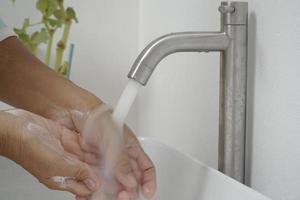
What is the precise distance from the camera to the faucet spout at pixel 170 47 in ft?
1.75

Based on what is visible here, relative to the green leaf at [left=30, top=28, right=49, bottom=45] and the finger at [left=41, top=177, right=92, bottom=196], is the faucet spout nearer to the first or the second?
the finger at [left=41, top=177, right=92, bottom=196]

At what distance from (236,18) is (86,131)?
0.94 ft

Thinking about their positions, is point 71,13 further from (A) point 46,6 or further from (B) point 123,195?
(B) point 123,195

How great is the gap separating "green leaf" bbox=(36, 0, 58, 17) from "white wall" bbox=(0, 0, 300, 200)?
0.03 meters

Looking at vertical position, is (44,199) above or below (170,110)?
below

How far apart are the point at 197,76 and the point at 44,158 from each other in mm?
354

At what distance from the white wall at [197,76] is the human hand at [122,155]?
0.48 ft

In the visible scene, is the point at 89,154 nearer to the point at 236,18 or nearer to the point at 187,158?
the point at 187,158

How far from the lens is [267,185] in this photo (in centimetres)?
58

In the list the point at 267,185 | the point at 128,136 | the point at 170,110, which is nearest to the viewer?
the point at 267,185

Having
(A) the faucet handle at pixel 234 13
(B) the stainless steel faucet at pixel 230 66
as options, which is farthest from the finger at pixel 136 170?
(A) the faucet handle at pixel 234 13

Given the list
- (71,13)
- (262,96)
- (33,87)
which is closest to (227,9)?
(262,96)

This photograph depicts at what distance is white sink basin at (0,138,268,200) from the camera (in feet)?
1.84

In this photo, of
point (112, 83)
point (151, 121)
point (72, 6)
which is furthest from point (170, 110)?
point (72, 6)
